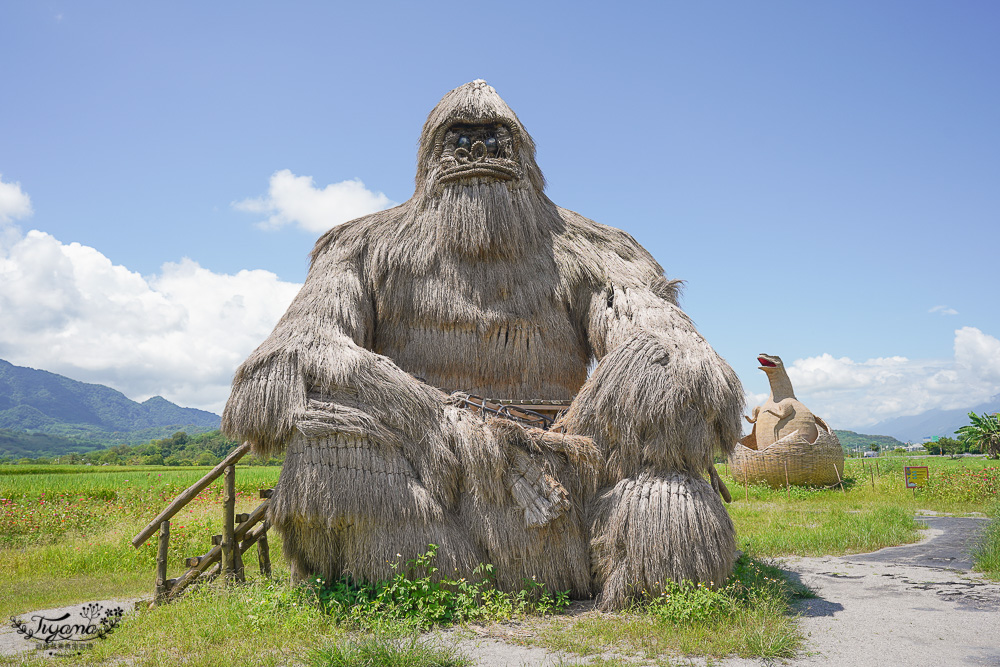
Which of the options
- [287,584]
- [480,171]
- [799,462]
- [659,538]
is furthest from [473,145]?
[799,462]

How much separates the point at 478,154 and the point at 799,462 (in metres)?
11.2

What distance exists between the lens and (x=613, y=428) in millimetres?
4688

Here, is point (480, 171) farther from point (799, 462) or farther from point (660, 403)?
point (799, 462)

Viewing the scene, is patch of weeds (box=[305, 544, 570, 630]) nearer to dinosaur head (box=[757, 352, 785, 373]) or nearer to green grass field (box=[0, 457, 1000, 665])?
green grass field (box=[0, 457, 1000, 665])

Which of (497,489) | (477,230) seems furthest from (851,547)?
(477,230)

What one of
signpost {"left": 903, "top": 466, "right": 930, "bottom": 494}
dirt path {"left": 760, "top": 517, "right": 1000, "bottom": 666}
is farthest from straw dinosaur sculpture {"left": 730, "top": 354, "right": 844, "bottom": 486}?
dirt path {"left": 760, "top": 517, "right": 1000, "bottom": 666}

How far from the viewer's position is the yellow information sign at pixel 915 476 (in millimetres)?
11891

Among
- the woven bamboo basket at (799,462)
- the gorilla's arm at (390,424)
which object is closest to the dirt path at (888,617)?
the gorilla's arm at (390,424)

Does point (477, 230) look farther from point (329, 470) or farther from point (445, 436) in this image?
point (329, 470)

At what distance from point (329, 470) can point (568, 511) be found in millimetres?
1684

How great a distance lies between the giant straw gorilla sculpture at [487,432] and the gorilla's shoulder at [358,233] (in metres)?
0.36

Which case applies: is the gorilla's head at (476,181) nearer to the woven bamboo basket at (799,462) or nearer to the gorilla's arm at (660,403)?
the gorilla's arm at (660,403)

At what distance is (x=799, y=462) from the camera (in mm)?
13680

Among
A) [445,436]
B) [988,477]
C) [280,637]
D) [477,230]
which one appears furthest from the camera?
[988,477]
